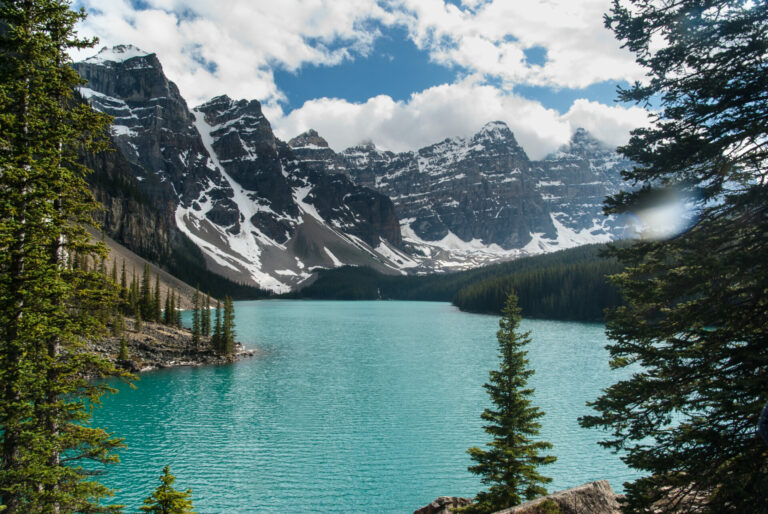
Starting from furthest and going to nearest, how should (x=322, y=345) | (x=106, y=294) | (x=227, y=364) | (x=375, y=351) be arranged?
(x=322, y=345)
(x=375, y=351)
(x=227, y=364)
(x=106, y=294)

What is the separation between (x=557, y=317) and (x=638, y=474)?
98.6m

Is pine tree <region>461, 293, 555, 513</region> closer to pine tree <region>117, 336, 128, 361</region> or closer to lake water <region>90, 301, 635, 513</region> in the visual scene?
lake water <region>90, 301, 635, 513</region>

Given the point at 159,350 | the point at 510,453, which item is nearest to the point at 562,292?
the point at 159,350

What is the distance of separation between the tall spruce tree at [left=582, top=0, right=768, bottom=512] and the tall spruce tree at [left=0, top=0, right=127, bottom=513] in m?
11.5

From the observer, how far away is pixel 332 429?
30.7 meters


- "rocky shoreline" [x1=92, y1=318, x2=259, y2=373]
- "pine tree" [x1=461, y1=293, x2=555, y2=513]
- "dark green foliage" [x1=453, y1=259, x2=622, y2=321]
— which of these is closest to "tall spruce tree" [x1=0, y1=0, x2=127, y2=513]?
"pine tree" [x1=461, y1=293, x2=555, y2=513]

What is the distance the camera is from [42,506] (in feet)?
33.1

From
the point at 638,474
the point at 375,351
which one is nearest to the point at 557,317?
the point at 375,351

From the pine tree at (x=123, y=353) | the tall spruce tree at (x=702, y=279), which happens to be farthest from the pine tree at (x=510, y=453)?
the pine tree at (x=123, y=353)

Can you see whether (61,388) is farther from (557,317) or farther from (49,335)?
(557,317)

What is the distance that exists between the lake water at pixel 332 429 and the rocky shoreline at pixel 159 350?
2807 millimetres

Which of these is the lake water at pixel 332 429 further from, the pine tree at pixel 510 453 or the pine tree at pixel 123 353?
the pine tree at pixel 510 453

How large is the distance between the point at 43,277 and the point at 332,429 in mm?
23373

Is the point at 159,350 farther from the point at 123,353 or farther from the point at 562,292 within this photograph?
the point at 562,292
